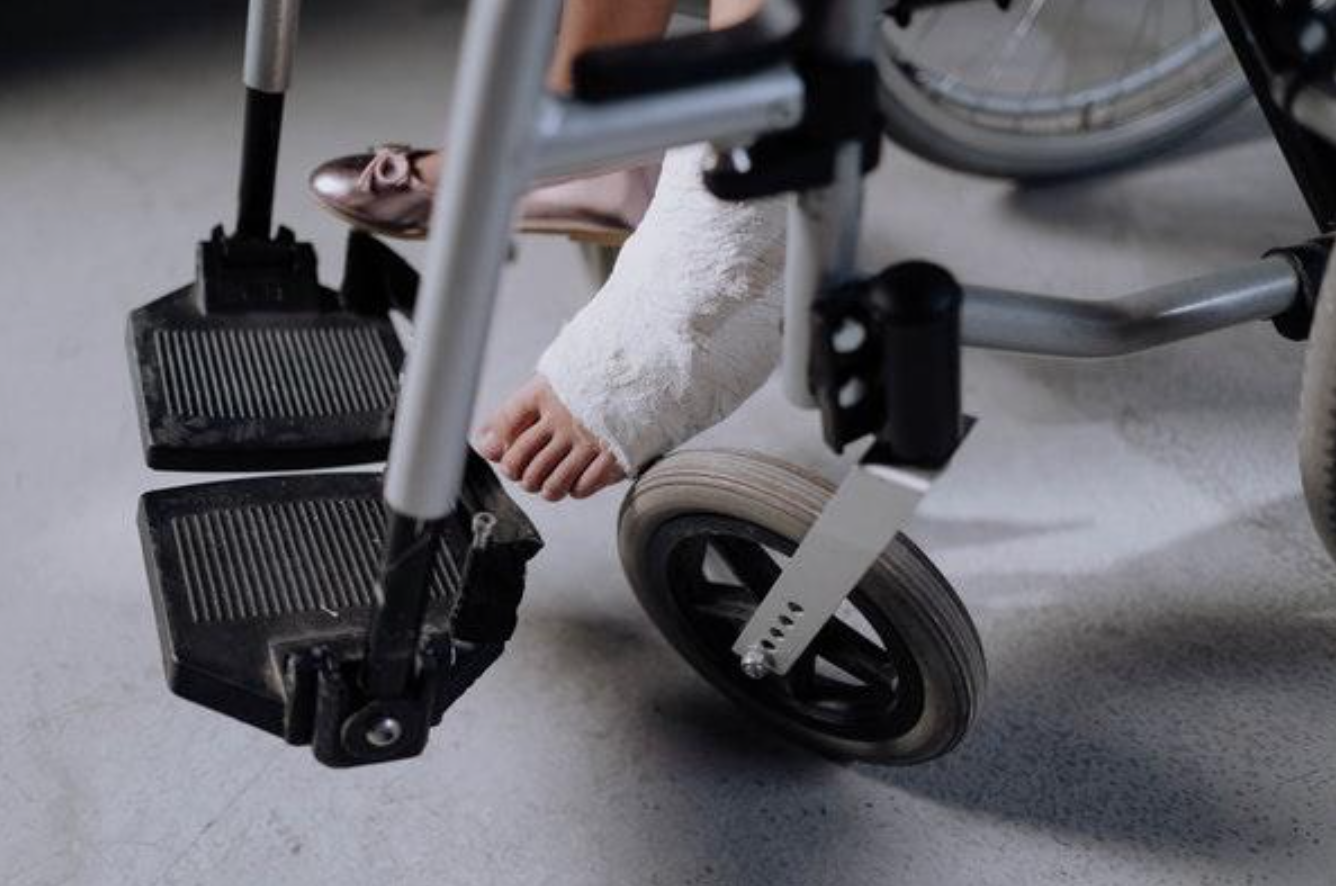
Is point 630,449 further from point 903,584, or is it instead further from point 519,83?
point 519,83

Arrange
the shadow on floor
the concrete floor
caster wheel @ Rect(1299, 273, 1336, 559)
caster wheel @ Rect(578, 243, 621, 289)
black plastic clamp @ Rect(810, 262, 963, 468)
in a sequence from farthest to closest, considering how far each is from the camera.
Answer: the shadow on floor
caster wheel @ Rect(578, 243, 621, 289)
the concrete floor
caster wheel @ Rect(1299, 273, 1336, 559)
black plastic clamp @ Rect(810, 262, 963, 468)

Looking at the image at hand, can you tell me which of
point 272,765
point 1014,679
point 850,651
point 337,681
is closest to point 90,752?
point 272,765

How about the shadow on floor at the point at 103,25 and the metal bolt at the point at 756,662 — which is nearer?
the metal bolt at the point at 756,662

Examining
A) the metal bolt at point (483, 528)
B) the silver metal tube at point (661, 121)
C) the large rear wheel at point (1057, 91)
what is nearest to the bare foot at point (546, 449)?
the metal bolt at point (483, 528)

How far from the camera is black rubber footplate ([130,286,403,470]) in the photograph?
3.23 ft

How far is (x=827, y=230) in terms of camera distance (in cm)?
70

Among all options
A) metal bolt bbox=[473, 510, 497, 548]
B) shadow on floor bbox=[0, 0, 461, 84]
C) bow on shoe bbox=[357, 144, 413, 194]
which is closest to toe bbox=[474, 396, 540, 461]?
metal bolt bbox=[473, 510, 497, 548]

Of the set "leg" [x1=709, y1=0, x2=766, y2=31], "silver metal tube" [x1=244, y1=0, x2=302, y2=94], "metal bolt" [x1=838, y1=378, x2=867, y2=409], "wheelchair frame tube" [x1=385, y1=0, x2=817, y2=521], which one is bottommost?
"silver metal tube" [x1=244, y1=0, x2=302, y2=94]

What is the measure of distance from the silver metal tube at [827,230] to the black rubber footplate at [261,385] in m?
0.36

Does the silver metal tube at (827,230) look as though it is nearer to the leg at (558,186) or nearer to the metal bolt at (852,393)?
the metal bolt at (852,393)

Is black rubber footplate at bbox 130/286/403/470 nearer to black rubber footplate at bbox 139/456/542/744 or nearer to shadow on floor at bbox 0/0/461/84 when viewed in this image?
black rubber footplate at bbox 139/456/542/744

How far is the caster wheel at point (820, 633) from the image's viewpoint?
0.87m

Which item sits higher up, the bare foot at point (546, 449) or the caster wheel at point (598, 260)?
the bare foot at point (546, 449)

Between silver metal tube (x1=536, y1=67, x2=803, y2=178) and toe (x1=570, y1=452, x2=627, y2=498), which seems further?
toe (x1=570, y1=452, x2=627, y2=498)
